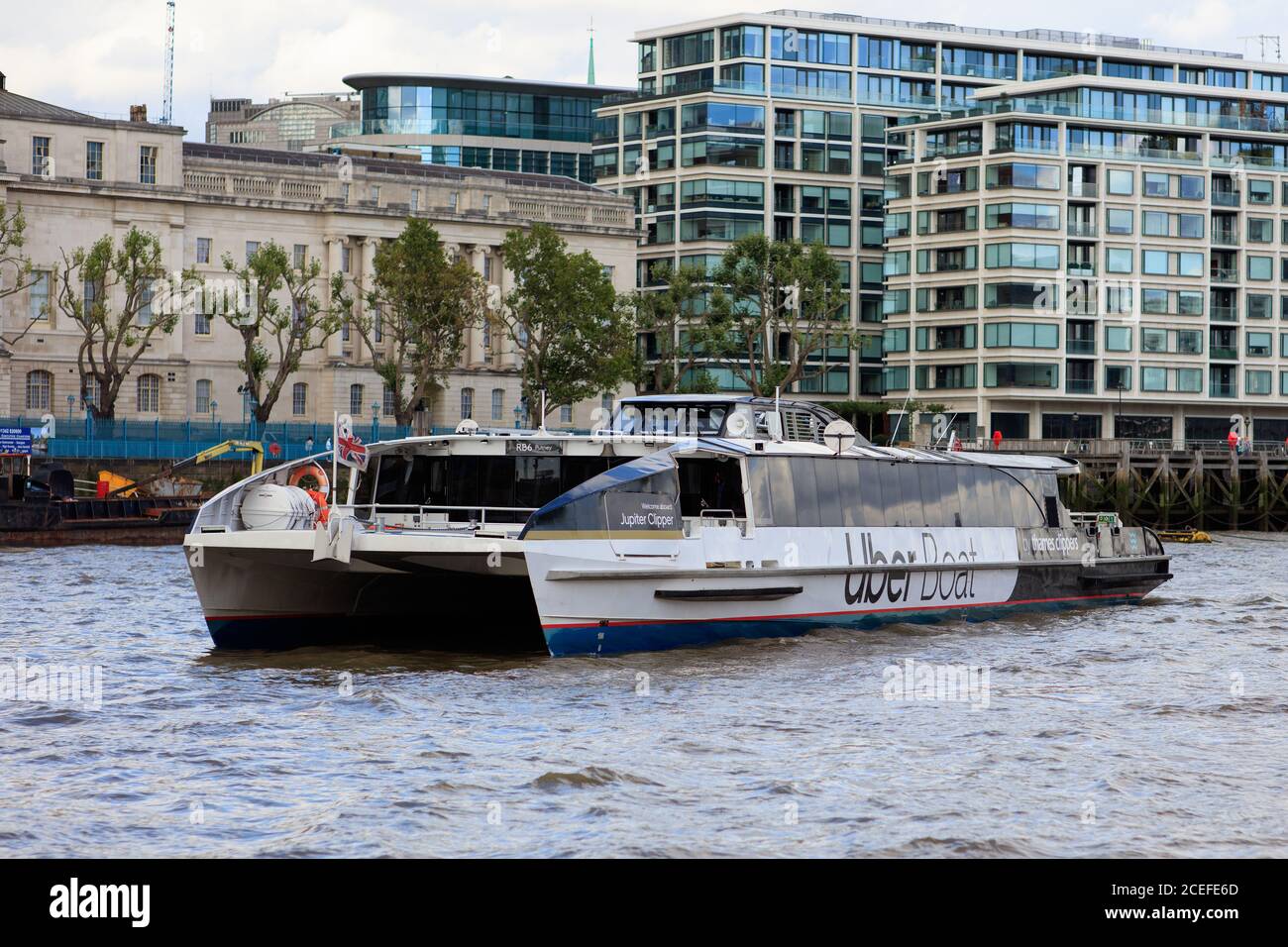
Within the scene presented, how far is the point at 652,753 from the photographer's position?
19.2 m

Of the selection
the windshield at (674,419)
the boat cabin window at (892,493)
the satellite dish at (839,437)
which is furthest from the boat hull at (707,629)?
the windshield at (674,419)

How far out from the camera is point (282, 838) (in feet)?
50.6

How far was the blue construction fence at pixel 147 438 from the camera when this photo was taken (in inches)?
2709

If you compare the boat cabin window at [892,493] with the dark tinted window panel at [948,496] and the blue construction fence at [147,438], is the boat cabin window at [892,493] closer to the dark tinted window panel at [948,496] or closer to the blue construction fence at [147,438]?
the dark tinted window panel at [948,496]

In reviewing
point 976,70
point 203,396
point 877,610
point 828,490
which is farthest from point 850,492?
point 976,70

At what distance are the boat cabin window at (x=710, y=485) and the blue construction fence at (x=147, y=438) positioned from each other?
133ft

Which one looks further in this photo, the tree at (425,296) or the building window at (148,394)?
the building window at (148,394)

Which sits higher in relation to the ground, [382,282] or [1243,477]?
[382,282]

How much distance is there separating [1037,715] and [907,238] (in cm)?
8956

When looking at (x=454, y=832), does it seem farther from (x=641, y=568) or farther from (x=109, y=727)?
(x=641, y=568)

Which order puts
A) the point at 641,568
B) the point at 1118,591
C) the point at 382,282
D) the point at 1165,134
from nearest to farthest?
the point at 641,568 < the point at 1118,591 < the point at 382,282 < the point at 1165,134

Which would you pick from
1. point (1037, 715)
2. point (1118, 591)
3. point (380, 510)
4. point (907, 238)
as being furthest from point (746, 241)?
point (1037, 715)

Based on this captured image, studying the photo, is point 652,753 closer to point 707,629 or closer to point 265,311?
point 707,629

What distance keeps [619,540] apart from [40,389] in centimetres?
6843
